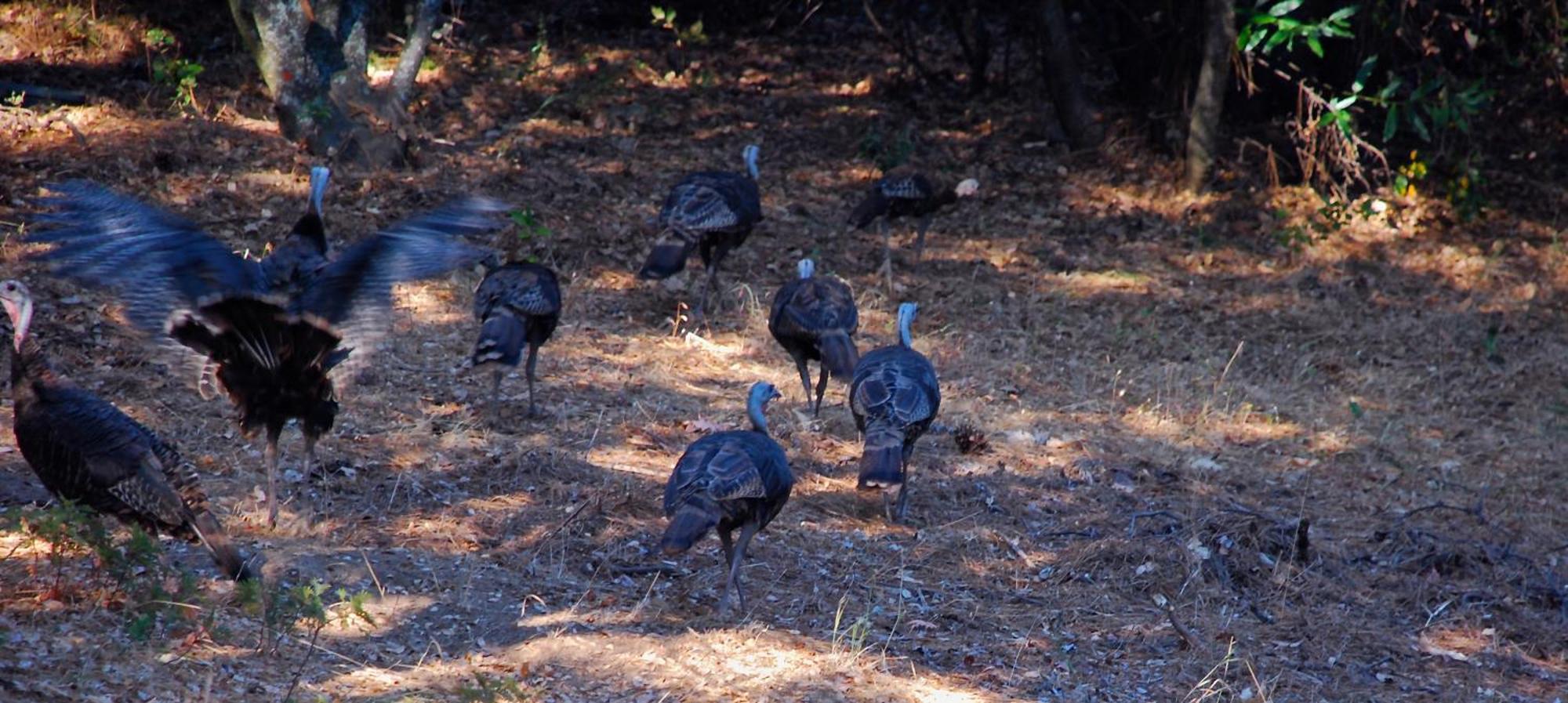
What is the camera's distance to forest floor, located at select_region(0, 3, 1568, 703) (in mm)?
5738

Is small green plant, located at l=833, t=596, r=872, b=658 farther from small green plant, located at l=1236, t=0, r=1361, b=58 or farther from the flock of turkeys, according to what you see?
small green plant, located at l=1236, t=0, r=1361, b=58

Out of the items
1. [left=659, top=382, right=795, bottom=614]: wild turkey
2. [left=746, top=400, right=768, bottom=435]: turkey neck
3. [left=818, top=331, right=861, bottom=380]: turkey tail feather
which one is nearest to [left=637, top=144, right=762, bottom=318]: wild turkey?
[left=818, top=331, right=861, bottom=380]: turkey tail feather

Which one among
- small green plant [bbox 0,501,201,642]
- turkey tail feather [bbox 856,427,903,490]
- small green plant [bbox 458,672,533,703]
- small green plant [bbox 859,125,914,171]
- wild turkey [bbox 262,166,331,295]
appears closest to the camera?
small green plant [bbox 458,672,533,703]

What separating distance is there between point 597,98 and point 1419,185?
809 cm

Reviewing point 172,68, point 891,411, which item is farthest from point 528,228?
point 891,411

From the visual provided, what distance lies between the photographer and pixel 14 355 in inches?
229

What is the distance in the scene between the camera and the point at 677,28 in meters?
16.4

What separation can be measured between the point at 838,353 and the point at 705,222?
2.02m

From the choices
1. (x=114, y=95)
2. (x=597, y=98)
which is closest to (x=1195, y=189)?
(x=597, y=98)

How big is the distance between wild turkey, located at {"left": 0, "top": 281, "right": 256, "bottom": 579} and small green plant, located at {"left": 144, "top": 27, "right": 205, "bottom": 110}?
721cm

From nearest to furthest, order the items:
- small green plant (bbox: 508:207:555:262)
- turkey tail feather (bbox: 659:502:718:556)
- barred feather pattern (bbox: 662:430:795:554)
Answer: turkey tail feather (bbox: 659:502:718:556), barred feather pattern (bbox: 662:430:795:554), small green plant (bbox: 508:207:555:262)

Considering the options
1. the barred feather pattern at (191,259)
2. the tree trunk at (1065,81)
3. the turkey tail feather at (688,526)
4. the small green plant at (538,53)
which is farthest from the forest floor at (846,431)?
the barred feather pattern at (191,259)

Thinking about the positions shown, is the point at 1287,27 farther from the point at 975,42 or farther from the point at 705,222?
the point at 705,222

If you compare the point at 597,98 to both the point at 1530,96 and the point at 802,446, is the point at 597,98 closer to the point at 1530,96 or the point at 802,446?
the point at 802,446
